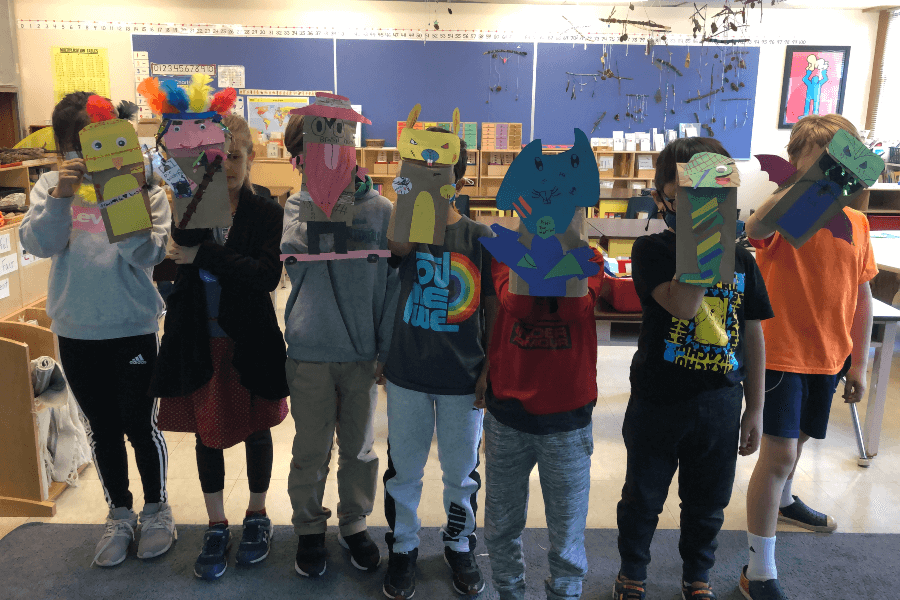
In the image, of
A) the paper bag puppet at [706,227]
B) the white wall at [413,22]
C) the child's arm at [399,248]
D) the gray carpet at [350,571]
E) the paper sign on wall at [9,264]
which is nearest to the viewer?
the paper bag puppet at [706,227]

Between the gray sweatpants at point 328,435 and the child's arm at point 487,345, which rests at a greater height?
the child's arm at point 487,345

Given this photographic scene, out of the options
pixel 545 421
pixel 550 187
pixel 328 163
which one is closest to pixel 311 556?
pixel 545 421

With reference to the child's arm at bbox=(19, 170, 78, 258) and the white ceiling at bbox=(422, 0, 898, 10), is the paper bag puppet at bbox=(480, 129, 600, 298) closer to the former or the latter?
the child's arm at bbox=(19, 170, 78, 258)

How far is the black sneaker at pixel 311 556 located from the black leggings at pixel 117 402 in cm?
48

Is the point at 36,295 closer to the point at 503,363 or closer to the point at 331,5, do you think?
the point at 503,363

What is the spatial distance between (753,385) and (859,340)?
0.66m

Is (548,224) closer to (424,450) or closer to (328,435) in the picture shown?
(424,450)

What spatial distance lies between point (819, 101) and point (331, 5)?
216 inches

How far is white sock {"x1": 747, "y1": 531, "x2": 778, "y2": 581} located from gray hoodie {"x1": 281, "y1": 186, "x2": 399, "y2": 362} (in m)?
1.14

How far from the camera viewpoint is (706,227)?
127 centimetres

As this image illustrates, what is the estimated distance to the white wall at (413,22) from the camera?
21.0ft

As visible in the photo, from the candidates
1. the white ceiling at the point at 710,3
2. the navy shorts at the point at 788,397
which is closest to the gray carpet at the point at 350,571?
the navy shorts at the point at 788,397

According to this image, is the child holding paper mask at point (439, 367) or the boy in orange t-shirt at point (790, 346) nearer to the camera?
the child holding paper mask at point (439, 367)

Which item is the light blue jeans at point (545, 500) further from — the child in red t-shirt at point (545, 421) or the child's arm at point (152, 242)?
the child's arm at point (152, 242)
